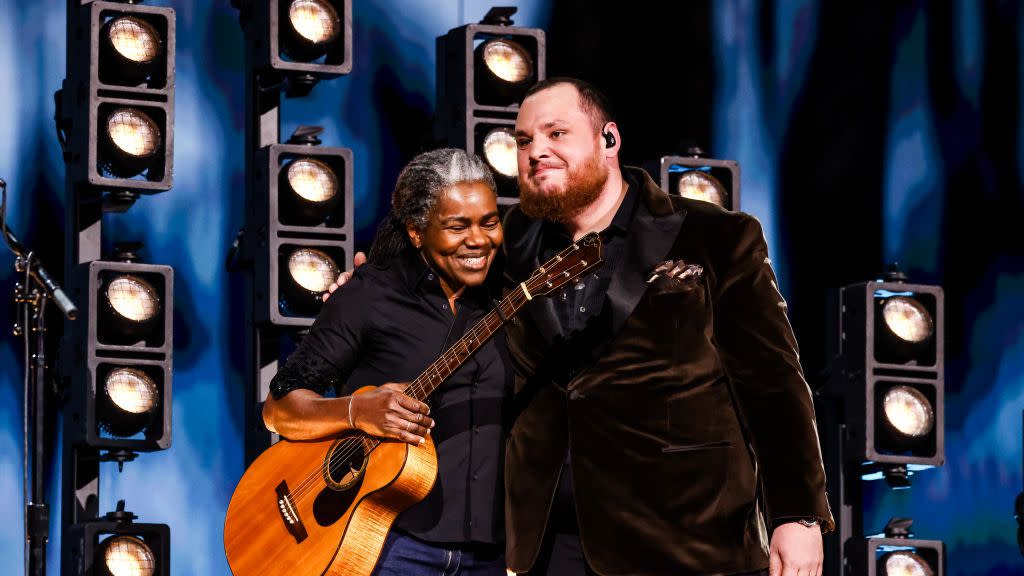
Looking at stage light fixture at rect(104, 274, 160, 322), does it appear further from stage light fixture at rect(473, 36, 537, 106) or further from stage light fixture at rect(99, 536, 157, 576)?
stage light fixture at rect(473, 36, 537, 106)

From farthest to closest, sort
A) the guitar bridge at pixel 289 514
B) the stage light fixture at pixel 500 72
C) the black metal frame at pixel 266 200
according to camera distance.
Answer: the stage light fixture at pixel 500 72 < the black metal frame at pixel 266 200 < the guitar bridge at pixel 289 514

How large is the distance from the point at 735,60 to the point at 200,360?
2475 millimetres

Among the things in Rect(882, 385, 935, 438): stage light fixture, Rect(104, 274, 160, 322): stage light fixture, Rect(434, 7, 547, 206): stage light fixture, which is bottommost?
Rect(882, 385, 935, 438): stage light fixture

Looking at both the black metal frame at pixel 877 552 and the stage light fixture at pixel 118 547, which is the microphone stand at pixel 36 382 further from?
the black metal frame at pixel 877 552

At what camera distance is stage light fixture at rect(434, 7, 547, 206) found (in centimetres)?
506

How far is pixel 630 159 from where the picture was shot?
6.21 m

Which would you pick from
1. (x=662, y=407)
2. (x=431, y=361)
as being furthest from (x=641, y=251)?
(x=431, y=361)

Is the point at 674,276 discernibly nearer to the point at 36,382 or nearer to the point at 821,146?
the point at 36,382

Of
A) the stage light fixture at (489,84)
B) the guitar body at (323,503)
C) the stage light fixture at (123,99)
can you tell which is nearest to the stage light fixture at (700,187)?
the stage light fixture at (489,84)

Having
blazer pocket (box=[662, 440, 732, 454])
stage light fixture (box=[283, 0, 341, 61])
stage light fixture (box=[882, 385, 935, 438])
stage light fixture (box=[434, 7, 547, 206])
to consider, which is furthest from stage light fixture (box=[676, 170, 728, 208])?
blazer pocket (box=[662, 440, 732, 454])

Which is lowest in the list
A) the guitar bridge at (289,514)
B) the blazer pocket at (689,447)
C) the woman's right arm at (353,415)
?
the guitar bridge at (289,514)

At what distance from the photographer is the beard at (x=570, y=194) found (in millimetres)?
3004

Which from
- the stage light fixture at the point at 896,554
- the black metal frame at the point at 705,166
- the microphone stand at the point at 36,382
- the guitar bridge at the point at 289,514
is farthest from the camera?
the stage light fixture at the point at 896,554

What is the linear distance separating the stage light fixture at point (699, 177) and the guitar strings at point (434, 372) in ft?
7.11
